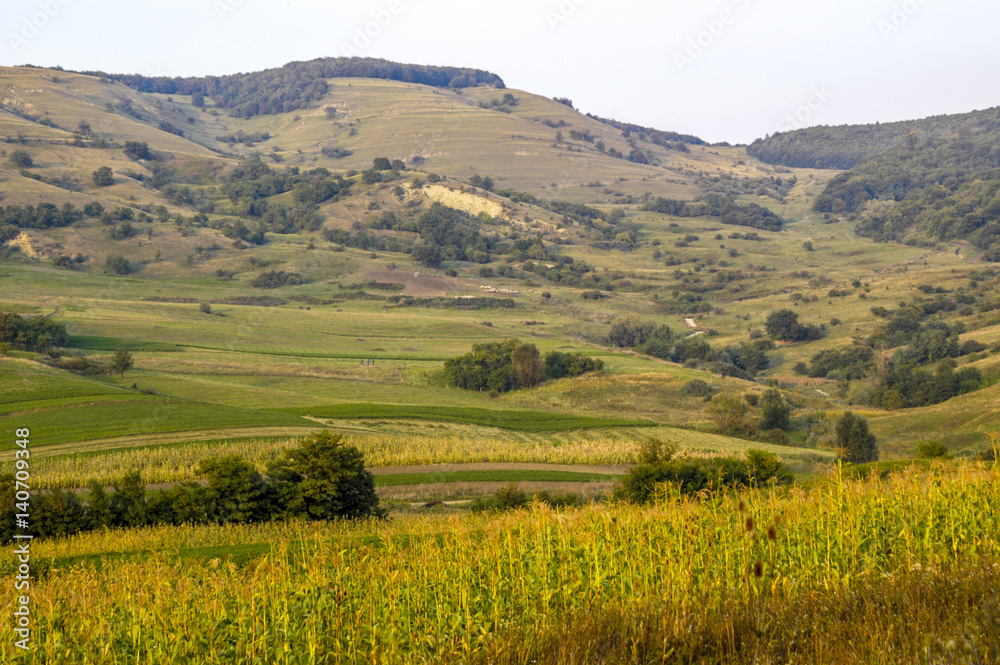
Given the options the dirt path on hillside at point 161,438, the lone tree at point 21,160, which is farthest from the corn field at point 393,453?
the lone tree at point 21,160

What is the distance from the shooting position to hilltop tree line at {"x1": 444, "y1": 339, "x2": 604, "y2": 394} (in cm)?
6069

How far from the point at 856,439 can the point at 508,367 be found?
29.0 m

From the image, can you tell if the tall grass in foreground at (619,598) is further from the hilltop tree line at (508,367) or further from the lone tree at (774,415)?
the hilltop tree line at (508,367)

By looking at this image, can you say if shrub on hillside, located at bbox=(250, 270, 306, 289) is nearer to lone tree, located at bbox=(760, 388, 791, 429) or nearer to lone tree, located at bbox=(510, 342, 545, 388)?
lone tree, located at bbox=(510, 342, 545, 388)

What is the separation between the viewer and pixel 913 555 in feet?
19.8

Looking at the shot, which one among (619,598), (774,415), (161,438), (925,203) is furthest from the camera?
(925,203)

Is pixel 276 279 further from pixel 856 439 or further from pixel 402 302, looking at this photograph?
pixel 856 439

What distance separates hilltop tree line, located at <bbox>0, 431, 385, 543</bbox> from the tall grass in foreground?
494 inches

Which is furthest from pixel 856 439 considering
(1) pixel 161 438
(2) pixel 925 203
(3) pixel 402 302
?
(2) pixel 925 203

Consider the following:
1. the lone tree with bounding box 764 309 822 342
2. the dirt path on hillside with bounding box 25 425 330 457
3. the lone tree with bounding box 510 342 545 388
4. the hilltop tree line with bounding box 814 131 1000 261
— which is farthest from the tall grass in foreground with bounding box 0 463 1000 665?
the hilltop tree line with bounding box 814 131 1000 261

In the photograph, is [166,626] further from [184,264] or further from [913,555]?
[184,264]

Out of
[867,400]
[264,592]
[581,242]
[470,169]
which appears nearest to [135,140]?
[470,169]

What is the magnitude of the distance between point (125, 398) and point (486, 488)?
72.4 ft

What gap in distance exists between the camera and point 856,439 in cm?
3941
